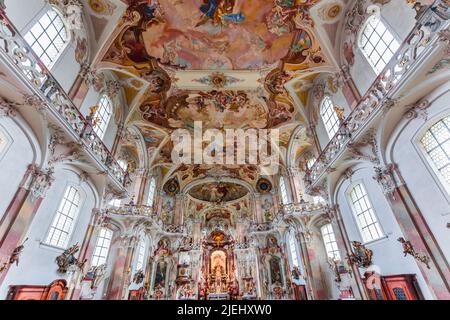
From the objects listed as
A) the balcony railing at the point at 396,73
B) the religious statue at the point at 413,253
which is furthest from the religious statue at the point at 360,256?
the balcony railing at the point at 396,73

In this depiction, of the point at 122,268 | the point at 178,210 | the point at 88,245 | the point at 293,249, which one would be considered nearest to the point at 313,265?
the point at 293,249

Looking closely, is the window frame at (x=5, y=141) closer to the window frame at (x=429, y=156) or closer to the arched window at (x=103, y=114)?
the arched window at (x=103, y=114)

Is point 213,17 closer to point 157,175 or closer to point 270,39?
point 270,39

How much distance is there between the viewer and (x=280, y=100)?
1479cm

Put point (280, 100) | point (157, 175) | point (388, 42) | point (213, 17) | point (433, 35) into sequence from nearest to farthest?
point (433, 35)
point (388, 42)
point (213, 17)
point (280, 100)
point (157, 175)

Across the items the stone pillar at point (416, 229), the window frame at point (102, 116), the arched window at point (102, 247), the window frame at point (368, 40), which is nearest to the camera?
the stone pillar at point (416, 229)

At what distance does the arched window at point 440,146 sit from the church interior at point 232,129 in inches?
1.5

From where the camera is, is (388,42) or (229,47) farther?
(229,47)

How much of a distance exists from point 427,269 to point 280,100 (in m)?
11.3

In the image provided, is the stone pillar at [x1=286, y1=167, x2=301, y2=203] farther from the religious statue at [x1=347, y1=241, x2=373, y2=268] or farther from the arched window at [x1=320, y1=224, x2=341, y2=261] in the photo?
the religious statue at [x1=347, y1=241, x2=373, y2=268]

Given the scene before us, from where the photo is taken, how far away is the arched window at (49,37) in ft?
25.2

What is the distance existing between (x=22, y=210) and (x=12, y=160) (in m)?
1.61

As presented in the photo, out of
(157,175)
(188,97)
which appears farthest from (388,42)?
(157,175)

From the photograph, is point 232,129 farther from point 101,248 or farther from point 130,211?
point 101,248
